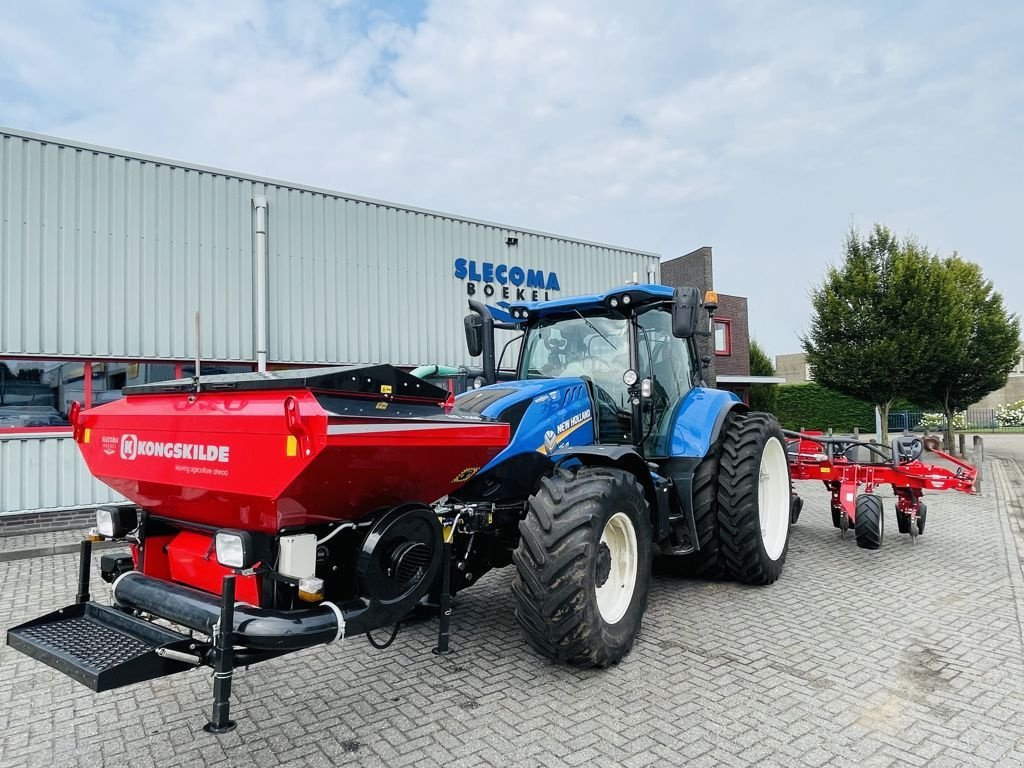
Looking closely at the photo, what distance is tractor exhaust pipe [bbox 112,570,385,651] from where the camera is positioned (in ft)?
8.88

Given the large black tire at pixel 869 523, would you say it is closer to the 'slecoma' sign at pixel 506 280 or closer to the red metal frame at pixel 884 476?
Result: the red metal frame at pixel 884 476

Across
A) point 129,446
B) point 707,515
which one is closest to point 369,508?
point 129,446

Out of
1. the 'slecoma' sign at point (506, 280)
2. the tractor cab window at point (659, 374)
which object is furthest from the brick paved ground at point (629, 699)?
the 'slecoma' sign at point (506, 280)

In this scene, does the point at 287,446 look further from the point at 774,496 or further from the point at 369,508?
the point at 774,496

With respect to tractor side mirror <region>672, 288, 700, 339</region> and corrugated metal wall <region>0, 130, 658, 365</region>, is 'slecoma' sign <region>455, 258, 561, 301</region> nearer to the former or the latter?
corrugated metal wall <region>0, 130, 658, 365</region>

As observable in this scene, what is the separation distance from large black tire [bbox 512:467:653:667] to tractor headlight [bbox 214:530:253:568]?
1.36 meters

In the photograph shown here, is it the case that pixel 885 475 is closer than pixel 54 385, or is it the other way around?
pixel 885 475

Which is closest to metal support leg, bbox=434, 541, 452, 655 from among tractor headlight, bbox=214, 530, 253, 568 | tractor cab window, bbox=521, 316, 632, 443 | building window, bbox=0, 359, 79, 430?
tractor headlight, bbox=214, 530, 253, 568

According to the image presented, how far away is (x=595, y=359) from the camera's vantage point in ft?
16.9

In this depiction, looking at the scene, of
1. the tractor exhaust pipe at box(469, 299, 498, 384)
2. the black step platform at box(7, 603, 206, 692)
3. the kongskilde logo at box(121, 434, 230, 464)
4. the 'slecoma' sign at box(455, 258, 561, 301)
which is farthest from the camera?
the 'slecoma' sign at box(455, 258, 561, 301)

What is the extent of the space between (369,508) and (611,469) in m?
1.50

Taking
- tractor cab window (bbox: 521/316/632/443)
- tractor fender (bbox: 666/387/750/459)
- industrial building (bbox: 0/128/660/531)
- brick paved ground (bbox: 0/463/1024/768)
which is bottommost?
brick paved ground (bbox: 0/463/1024/768)

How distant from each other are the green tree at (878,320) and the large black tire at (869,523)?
11.3 m

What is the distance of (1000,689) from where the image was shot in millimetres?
3564
